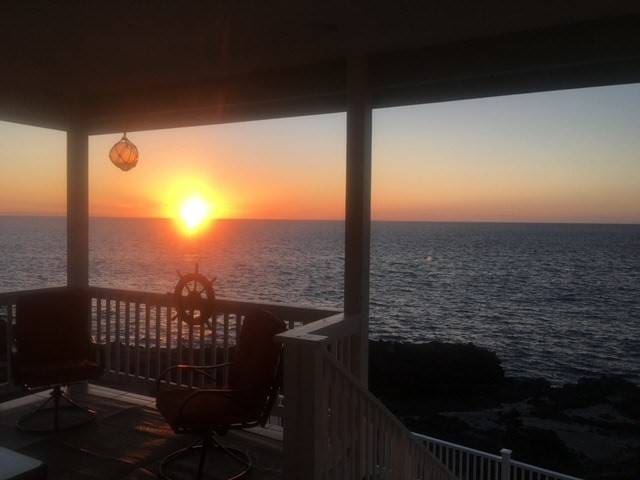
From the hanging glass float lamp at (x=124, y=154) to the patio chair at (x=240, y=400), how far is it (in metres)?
2.01

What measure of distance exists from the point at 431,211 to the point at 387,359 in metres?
21.4

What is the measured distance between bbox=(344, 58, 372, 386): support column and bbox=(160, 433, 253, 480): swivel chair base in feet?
2.80

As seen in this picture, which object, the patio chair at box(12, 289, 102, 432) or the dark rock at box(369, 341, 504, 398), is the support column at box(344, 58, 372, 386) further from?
the dark rock at box(369, 341, 504, 398)

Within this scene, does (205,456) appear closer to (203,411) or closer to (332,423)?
(203,411)

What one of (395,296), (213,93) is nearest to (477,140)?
(395,296)

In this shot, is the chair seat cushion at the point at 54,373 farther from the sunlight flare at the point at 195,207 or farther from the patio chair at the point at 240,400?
the sunlight flare at the point at 195,207

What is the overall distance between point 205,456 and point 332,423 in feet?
2.79

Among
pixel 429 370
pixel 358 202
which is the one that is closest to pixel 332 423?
pixel 358 202

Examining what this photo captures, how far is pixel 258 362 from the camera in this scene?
2.99 m

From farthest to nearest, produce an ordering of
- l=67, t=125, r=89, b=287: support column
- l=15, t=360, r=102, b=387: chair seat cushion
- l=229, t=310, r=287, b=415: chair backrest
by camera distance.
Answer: l=67, t=125, r=89, b=287: support column → l=15, t=360, r=102, b=387: chair seat cushion → l=229, t=310, r=287, b=415: chair backrest

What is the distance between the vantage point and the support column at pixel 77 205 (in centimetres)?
470

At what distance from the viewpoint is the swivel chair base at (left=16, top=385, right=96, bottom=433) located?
3.55m

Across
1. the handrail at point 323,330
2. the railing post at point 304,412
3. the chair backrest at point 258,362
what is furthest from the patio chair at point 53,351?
the railing post at point 304,412

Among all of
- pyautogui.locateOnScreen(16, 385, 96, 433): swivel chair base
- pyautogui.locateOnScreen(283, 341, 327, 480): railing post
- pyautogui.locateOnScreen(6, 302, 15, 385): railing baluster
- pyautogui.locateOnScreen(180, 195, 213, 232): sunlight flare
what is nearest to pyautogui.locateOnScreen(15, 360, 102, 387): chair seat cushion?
pyautogui.locateOnScreen(16, 385, 96, 433): swivel chair base
